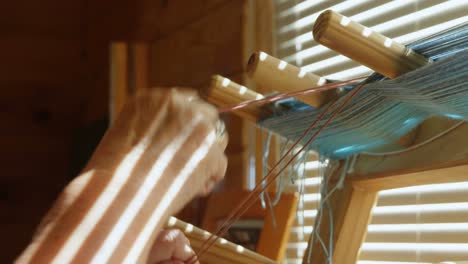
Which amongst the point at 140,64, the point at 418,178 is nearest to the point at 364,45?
the point at 418,178

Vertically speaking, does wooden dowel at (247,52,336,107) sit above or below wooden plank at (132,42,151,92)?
below

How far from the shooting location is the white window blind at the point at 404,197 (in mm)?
970

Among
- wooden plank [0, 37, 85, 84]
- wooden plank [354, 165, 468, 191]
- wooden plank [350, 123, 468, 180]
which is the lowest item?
wooden plank [354, 165, 468, 191]

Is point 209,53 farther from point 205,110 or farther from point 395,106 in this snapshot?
point 205,110

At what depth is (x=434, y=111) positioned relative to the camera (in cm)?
71

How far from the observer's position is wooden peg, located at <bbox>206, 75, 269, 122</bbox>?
0.86 meters

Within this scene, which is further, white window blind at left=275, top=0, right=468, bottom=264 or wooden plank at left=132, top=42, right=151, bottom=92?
wooden plank at left=132, top=42, right=151, bottom=92

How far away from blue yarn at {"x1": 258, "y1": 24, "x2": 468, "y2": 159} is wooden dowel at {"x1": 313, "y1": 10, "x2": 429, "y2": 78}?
0.04ft

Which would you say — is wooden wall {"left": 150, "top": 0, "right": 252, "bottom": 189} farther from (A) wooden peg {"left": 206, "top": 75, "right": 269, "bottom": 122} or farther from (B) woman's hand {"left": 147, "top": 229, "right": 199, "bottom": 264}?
(B) woman's hand {"left": 147, "top": 229, "right": 199, "bottom": 264}

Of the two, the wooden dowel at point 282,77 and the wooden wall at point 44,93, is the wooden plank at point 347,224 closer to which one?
the wooden dowel at point 282,77

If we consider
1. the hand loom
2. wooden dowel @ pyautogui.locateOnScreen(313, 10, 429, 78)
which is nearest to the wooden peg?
the hand loom

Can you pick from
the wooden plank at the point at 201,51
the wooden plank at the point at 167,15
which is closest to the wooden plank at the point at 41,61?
the wooden plank at the point at 167,15

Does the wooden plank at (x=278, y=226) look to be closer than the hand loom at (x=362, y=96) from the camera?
No

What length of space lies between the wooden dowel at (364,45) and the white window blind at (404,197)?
28 cm
